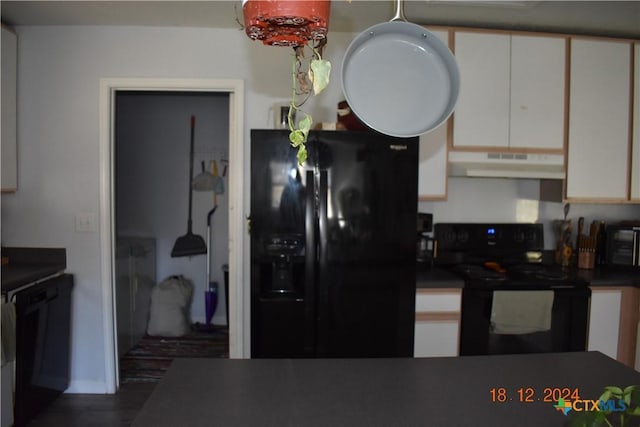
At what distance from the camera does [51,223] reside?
2.74 metres

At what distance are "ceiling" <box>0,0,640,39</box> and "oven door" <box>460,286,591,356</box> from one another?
151 cm

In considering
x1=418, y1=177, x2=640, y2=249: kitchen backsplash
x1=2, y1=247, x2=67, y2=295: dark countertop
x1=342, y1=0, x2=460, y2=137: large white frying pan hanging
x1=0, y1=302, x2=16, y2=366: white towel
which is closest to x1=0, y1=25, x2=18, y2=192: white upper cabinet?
x1=2, y1=247, x2=67, y2=295: dark countertop

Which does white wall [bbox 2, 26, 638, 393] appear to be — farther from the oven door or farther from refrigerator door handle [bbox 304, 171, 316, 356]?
the oven door

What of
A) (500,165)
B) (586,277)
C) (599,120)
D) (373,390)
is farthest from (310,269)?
(599,120)

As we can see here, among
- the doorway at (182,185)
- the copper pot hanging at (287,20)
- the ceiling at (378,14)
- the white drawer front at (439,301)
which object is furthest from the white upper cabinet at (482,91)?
the doorway at (182,185)

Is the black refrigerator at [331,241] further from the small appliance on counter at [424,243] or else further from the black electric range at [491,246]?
the black electric range at [491,246]

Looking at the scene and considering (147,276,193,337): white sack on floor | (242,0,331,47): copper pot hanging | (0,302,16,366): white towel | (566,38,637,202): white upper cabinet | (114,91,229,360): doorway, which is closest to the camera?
(242,0,331,47): copper pot hanging

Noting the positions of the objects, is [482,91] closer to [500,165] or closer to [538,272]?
[500,165]

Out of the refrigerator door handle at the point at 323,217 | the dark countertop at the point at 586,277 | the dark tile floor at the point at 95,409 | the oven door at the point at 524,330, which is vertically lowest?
the dark tile floor at the point at 95,409

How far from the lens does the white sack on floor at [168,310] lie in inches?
149

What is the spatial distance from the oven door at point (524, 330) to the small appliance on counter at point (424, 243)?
15.5 inches

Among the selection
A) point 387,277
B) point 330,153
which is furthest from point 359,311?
point 330,153

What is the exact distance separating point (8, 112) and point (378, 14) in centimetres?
223

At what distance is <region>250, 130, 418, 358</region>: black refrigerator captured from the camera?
7.22 feet
